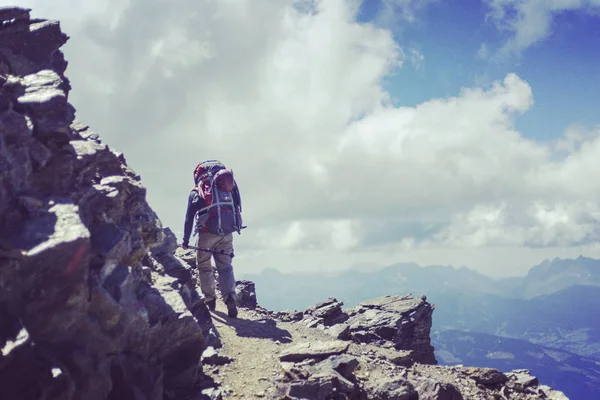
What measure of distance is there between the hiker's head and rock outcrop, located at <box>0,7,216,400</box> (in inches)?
172

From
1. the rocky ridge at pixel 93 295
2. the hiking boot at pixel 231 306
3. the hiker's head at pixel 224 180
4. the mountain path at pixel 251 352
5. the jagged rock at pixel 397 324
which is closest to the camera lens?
the rocky ridge at pixel 93 295

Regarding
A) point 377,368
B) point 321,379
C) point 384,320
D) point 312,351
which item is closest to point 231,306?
point 312,351

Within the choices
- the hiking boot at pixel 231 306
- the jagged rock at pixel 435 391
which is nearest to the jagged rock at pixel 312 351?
the jagged rock at pixel 435 391

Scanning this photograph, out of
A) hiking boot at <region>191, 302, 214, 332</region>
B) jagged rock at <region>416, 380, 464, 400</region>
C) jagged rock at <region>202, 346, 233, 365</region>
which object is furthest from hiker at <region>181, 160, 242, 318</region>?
jagged rock at <region>416, 380, 464, 400</region>

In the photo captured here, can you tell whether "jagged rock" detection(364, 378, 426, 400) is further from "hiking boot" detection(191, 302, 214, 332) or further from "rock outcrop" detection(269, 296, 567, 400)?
"hiking boot" detection(191, 302, 214, 332)

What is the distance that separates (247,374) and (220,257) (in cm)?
676

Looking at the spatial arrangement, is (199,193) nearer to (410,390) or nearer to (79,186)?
(79,186)

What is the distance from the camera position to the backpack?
19.1 metres

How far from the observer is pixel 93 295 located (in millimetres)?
10844

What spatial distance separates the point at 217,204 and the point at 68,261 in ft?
30.7

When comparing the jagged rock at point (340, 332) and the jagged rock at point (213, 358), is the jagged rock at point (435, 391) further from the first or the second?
the jagged rock at point (340, 332)

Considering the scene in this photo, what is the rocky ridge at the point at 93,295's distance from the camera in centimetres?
965

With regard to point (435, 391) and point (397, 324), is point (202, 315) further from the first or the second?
point (397, 324)

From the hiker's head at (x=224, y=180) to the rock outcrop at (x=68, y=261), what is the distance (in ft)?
14.4
